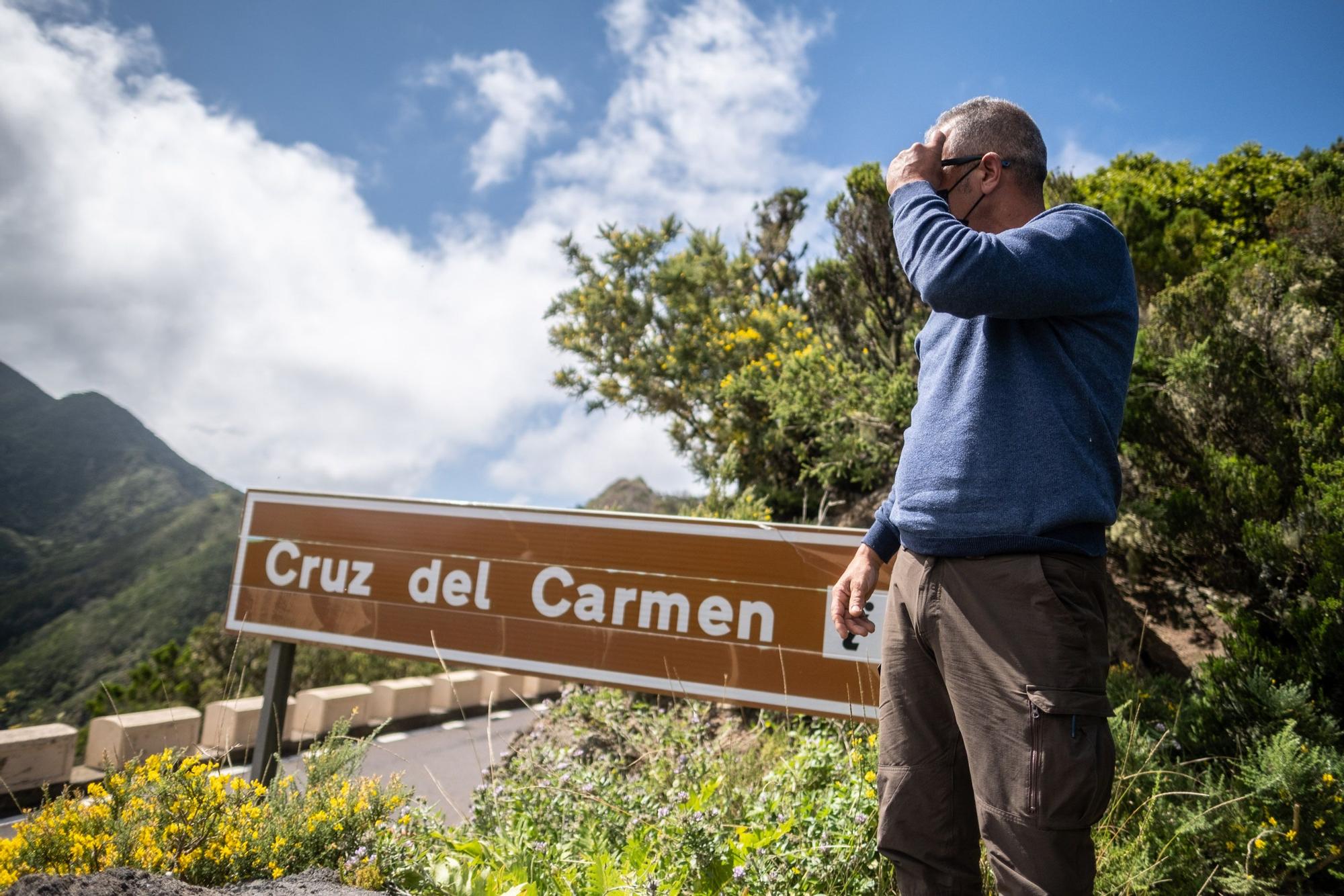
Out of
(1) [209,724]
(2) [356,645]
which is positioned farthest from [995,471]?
(1) [209,724]

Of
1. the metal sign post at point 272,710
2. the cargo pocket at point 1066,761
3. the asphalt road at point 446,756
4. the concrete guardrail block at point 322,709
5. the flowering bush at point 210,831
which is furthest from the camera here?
the concrete guardrail block at point 322,709

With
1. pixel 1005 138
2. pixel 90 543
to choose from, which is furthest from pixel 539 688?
pixel 90 543

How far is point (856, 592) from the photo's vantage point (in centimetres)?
160

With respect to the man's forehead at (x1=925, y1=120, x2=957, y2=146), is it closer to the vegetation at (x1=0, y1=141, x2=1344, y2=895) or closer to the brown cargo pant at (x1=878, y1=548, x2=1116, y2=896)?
the brown cargo pant at (x1=878, y1=548, x2=1116, y2=896)

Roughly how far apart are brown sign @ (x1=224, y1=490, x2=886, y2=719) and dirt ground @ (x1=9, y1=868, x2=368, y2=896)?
1.31 meters

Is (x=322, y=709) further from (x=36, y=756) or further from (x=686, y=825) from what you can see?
(x=686, y=825)

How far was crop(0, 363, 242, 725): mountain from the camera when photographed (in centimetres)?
5475

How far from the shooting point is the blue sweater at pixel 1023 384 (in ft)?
4.07

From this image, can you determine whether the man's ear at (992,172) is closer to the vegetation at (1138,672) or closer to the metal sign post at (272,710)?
the vegetation at (1138,672)

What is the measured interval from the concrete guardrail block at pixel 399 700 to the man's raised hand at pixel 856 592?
22.4 ft

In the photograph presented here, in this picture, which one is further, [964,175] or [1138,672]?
[1138,672]

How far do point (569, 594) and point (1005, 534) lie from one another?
2.26 metres

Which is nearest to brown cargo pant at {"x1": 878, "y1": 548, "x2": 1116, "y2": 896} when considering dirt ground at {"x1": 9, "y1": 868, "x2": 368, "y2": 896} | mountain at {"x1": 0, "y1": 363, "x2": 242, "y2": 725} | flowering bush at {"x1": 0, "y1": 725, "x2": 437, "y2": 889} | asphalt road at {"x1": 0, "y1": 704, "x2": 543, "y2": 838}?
dirt ground at {"x1": 9, "y1": 868, "x2": 368, "y2": 896}

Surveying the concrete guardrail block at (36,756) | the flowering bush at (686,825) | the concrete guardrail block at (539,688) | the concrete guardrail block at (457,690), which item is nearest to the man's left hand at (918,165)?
the flowering bush at (686,825)
